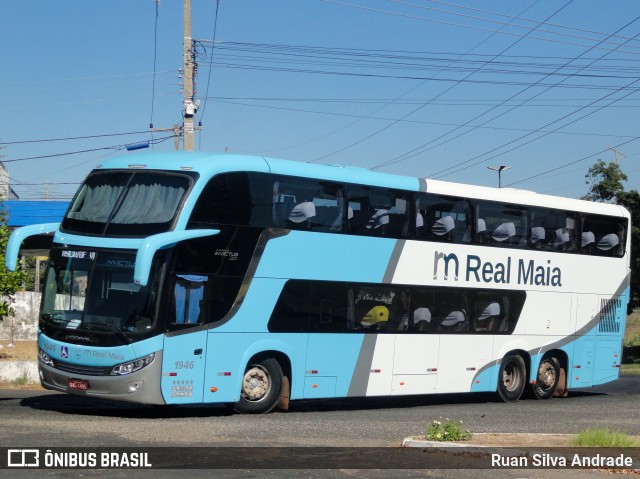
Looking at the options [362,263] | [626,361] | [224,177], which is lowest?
[626,361]

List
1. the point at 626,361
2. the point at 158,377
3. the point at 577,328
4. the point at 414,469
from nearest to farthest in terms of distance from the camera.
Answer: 1. the point at 414,469
2. the point at 158,377
3. the point at 577,328
4. the point at 626,361

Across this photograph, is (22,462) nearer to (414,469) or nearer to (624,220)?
(414,469)

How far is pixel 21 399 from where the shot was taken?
18.2 meters

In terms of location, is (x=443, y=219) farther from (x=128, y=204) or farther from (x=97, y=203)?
(x=97, y=203)

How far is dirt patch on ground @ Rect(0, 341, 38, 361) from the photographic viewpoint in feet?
101

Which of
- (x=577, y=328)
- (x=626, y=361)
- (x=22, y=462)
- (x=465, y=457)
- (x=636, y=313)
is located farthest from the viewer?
(x=636, y=313)

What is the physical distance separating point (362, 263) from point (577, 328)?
24.1 feet

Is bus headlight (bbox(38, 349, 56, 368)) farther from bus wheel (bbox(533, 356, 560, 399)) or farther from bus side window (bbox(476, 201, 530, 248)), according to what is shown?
bus wheel (bbox(533, 356, 560, 399))

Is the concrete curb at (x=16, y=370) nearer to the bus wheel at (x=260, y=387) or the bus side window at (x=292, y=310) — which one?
the bus wheel at (x=260, y=387)

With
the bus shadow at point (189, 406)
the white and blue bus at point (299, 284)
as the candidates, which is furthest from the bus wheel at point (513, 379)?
the bus shadow at point (189, 406)

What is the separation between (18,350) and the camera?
33344 mm

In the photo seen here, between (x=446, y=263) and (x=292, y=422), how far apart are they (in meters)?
5.87

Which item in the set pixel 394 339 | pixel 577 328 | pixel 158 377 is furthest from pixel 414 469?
pixel 577 328

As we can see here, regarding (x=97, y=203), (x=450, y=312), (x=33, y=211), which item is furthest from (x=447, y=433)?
(x=33, y=211)
